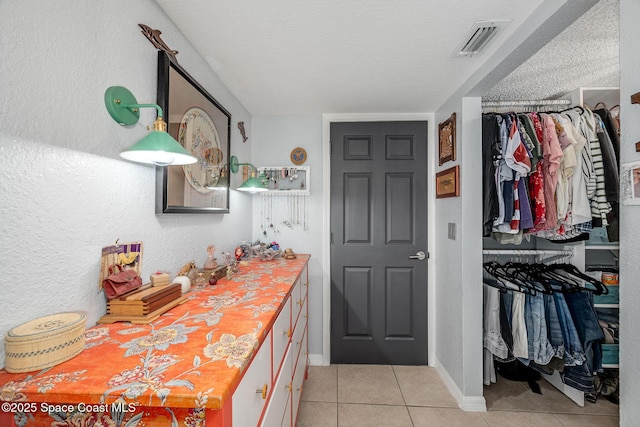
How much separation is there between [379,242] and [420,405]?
1275 mm

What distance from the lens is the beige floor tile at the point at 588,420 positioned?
1.81m

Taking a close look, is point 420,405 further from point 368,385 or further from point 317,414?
point 317,414

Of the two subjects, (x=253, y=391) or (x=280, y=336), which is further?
(x=280, y=336)

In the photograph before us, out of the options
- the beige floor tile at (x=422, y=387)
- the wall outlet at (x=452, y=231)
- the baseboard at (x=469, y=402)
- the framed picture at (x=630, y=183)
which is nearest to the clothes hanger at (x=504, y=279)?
the wall outlet at (x=452, y=231)

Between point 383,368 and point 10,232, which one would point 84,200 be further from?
point 383,368

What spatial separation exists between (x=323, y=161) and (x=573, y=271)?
212 cm

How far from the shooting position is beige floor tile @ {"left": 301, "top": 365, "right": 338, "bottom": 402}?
6.83 ft

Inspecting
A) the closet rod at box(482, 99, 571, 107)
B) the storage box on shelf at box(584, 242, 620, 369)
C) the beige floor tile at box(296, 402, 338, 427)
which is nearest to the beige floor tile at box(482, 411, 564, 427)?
the storage box on shelf at box(584, 242, 620, 369)

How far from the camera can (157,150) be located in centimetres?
88

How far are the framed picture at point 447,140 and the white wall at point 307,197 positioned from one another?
1059 millimetres

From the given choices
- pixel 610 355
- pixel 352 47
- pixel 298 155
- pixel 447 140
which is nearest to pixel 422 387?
pixel 610 355

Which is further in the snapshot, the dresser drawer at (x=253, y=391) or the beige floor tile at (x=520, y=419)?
the beige floor tile at (x=520, y=419)

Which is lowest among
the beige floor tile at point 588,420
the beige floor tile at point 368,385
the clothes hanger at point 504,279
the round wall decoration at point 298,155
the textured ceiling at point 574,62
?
the beige floor tile at point 368,385

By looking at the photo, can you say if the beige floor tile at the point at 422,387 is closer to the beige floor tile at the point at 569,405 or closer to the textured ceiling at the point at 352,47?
the beige floor tile at the point at 569,405
